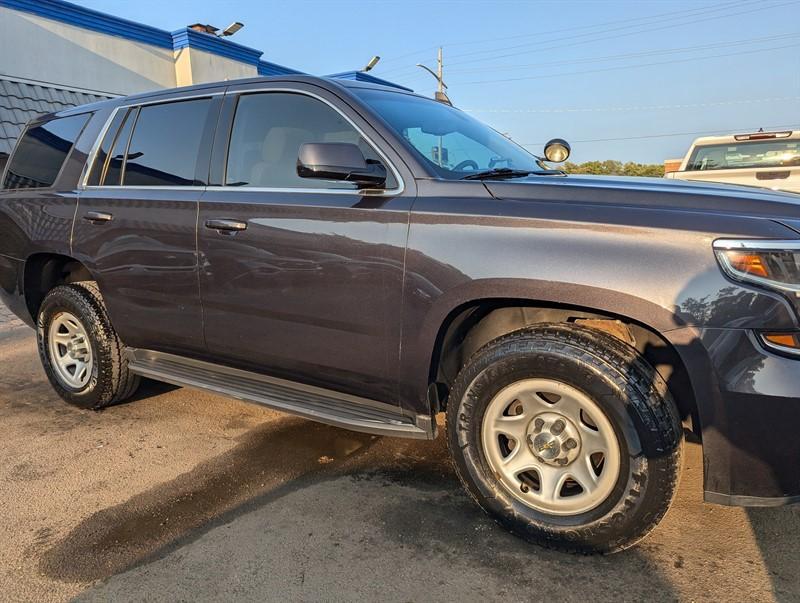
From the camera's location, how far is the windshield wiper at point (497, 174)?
9.06 feet

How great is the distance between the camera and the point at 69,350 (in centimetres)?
412

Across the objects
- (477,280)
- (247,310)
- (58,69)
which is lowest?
(247,310)

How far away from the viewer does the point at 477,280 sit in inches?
93.6

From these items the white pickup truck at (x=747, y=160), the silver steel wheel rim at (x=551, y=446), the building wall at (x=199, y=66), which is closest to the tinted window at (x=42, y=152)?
the silver steel wheel rim at (x=551, y=446)

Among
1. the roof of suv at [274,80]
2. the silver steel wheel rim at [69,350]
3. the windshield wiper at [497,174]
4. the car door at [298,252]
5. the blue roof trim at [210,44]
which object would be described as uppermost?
the blue roof trim at [210,44]

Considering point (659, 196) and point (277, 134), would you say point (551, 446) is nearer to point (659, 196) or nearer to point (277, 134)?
point (659, 196)

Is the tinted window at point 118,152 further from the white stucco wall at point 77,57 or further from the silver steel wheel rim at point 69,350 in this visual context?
the white stucco wall at point 77,57

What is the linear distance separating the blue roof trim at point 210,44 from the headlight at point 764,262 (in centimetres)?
1651

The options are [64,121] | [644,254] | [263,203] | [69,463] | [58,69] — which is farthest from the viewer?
[58,69]

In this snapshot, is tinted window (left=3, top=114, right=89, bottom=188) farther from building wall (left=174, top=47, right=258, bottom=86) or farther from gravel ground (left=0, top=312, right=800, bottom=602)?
building wall (left=174, top=47, right=258, bottom=86)

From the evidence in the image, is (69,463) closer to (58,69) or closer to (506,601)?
(506,601)

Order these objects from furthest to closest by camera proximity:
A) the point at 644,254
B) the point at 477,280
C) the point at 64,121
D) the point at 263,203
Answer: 1. the point at 64,121
2. the point at 263,203
3. the point at 477,280
4. the point at 644,254

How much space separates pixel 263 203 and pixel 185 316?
0.84m

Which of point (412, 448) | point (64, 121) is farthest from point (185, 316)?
point (64, 121)
